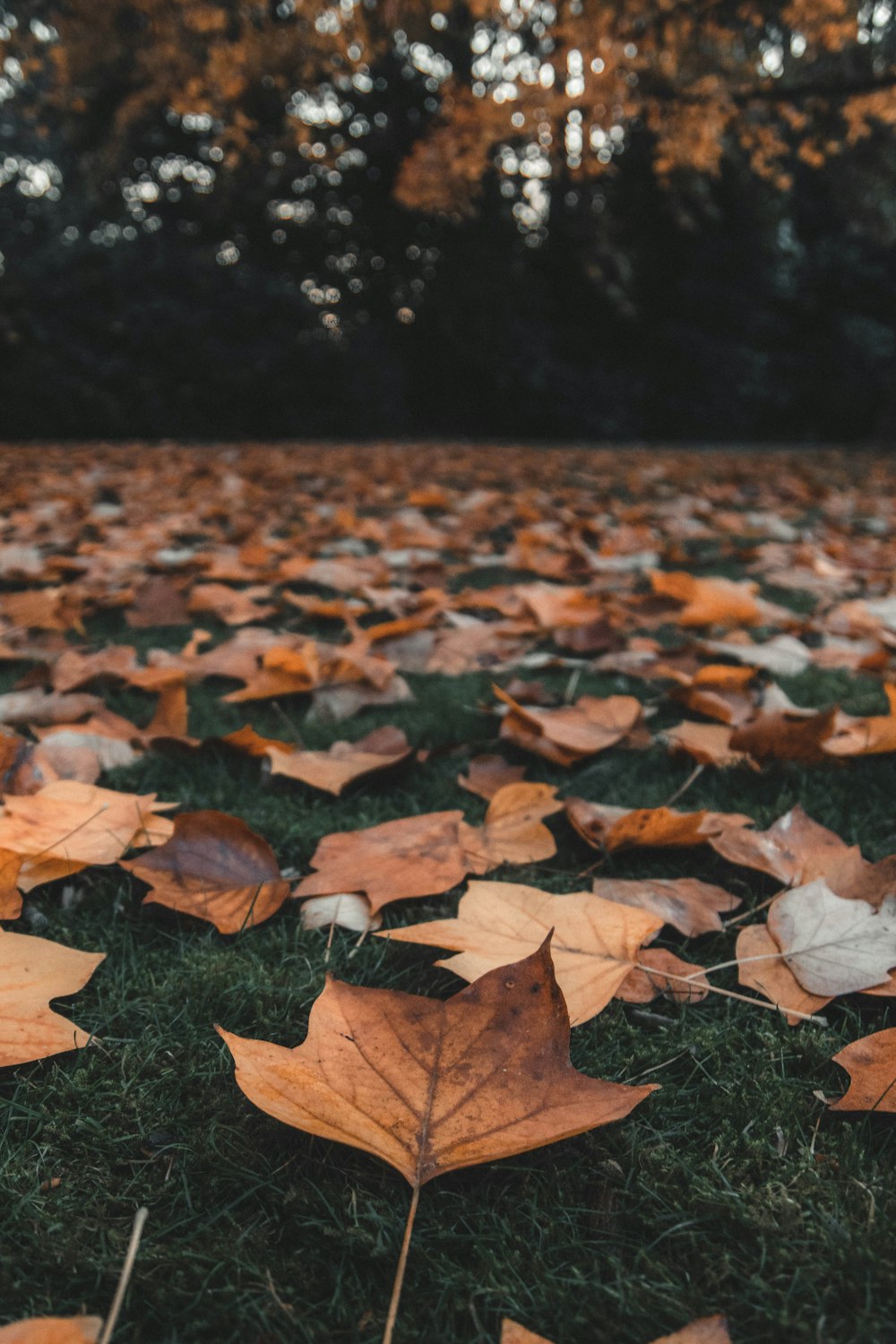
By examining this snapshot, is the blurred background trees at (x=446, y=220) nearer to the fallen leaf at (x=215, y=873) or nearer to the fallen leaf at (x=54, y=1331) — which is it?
the fallen leaf at (x=215, y=873)

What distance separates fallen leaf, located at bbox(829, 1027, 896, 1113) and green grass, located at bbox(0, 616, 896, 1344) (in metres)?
0.02

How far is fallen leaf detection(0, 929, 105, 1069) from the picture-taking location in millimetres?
701

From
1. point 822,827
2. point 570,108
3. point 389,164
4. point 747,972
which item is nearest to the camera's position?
point 747,972

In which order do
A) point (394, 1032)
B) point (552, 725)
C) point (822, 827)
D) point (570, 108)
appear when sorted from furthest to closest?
1. point (570, 108)
2. point (552, 725)
3. point (822, 827)
4. point (394, 1032)

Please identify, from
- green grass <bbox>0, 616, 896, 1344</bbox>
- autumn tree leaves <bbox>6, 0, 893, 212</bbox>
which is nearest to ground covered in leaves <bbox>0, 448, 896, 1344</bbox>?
green grass <bbox>0, 616, 896, 1344</bbox>

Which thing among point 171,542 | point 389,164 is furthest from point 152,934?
point 389,164

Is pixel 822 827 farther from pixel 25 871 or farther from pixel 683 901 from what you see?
pixel 25 871

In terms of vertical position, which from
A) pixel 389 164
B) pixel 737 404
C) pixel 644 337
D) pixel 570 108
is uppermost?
pixel 389 164

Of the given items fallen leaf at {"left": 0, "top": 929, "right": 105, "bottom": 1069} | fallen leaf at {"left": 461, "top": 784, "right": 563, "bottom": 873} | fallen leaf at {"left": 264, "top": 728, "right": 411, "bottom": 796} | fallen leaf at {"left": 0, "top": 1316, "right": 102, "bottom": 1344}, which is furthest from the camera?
fallen leaf at {"left": 264, "top": 728, "right": 411, "bottom": 796}

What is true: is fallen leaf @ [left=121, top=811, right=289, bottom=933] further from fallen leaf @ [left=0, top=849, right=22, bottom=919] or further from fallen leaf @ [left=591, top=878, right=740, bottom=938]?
fallen leaf @ [left=591, top=878, right=740, bottom=938]

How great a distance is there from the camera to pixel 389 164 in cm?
987

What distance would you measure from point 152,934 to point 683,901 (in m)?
0.58

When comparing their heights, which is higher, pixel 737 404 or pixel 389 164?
pixel 389 164

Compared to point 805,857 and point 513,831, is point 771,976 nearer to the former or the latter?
point 805,857
